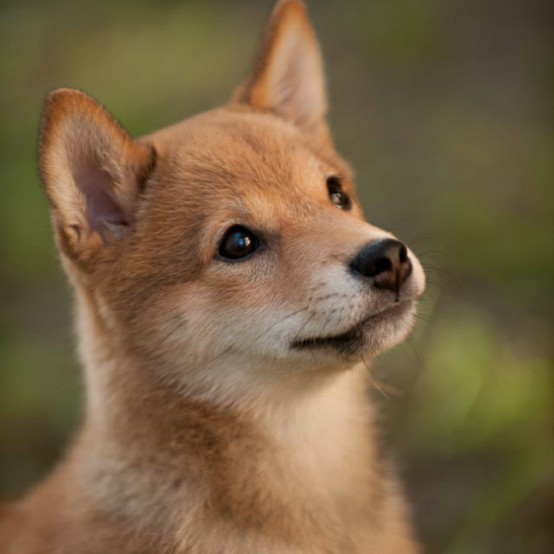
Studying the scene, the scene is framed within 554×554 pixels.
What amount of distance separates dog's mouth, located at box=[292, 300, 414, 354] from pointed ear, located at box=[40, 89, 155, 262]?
860mm

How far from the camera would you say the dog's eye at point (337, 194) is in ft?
11.3

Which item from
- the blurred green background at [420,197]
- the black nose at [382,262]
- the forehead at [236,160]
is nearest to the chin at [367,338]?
the black nose at [382,262]

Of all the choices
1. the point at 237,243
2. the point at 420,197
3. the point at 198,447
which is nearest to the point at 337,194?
the point at 237,243

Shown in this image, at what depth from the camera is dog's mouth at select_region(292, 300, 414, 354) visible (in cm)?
295

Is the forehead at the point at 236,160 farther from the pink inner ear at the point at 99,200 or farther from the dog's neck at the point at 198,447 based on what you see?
the dog's neck at the point at 198,447

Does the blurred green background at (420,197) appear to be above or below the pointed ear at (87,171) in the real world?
below

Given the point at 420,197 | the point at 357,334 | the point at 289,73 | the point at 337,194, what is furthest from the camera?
the point at 420,197

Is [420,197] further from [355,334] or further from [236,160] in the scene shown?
[355,334]

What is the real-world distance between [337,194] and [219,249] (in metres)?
0.59

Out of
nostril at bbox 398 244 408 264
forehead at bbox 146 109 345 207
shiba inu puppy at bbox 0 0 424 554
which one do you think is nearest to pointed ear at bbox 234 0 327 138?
forehead at bbox 146 109 345 207

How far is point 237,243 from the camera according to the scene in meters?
3.14

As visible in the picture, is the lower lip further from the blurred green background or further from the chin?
the blurred green background

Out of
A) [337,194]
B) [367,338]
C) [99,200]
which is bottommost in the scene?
[367,338]

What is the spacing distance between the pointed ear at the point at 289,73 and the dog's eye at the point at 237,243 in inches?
34.1
